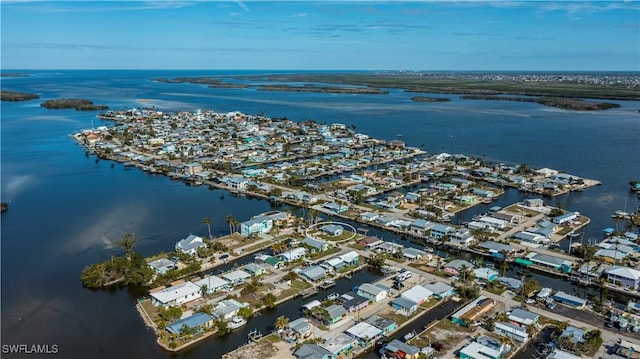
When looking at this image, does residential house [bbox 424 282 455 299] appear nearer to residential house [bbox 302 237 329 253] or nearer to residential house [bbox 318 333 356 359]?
residential house [bbox 318 333 356 359]

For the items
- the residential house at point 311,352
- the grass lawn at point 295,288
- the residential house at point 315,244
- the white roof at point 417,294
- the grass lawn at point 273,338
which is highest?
the residential house at point 315,244

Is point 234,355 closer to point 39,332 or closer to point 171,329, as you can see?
point 171,329

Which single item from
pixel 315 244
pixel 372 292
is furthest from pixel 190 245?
pixel 372 292

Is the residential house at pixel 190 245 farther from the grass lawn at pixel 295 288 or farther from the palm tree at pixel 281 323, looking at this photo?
the palm tree at pixel 281 323

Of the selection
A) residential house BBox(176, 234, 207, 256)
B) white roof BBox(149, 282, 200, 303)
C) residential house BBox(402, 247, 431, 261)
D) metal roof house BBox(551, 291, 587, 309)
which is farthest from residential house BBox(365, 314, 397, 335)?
residential house BBox(176, 234, 207, 256)

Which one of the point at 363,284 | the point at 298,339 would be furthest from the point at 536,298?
the point at 298,339

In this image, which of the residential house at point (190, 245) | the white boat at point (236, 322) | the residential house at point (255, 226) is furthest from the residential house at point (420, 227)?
the white boat at point (236, 322)

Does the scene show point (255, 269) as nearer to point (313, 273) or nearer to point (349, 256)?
point (313, 273)
